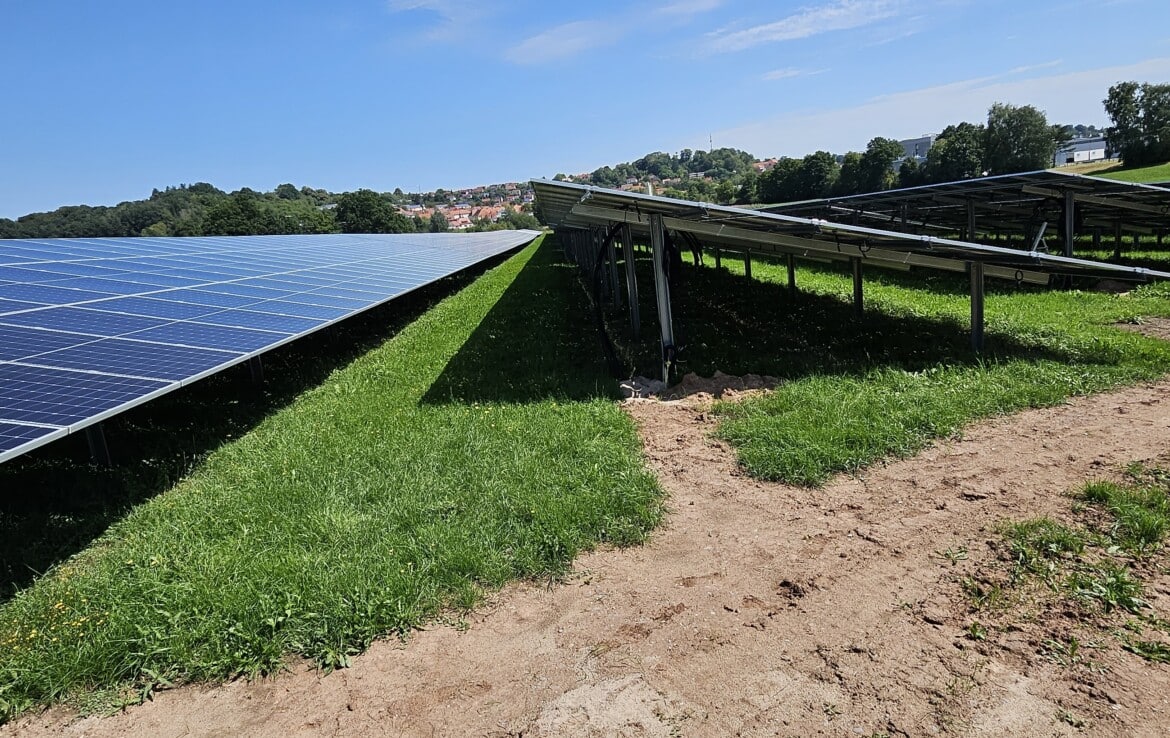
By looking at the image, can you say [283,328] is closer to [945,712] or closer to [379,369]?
[379,369]

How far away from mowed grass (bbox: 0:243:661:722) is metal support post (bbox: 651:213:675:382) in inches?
42.6

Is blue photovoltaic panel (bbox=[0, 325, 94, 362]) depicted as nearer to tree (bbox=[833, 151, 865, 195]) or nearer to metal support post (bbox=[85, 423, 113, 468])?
metal support post (bbox=[85, 423, 113, 468])

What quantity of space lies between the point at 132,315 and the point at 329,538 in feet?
21.6

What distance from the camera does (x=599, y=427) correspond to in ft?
26.9

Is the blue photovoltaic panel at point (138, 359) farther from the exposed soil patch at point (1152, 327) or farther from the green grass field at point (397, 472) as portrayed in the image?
the exposed soil patch at point (1152, 327)

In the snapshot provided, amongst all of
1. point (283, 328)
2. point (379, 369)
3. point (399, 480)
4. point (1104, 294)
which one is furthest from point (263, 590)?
point (1104, 294)

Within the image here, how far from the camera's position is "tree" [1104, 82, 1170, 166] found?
2684 inches

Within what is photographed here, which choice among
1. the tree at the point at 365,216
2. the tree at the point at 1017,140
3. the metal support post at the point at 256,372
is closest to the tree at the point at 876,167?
the tree at the point at 1017,140

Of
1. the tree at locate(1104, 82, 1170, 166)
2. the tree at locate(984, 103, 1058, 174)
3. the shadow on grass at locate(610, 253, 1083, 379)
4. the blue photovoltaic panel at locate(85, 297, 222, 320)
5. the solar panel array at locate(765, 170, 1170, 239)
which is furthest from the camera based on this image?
the tree at locate(984, 103, 1058, 174)

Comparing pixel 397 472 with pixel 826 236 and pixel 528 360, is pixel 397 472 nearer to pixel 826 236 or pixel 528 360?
pixel 528 360

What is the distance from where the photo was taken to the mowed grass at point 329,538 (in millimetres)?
4465

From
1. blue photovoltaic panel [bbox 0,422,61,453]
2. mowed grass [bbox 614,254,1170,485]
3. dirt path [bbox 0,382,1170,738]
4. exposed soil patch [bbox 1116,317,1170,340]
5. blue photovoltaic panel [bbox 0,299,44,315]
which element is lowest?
dirt path [bbox 0,382,1170,738]

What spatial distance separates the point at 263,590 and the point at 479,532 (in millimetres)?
1734

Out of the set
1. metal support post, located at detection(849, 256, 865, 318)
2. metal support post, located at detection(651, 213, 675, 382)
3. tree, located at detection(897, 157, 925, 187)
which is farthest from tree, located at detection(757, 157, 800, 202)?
metal support post, located at detection(651, 213, 675, 382)
